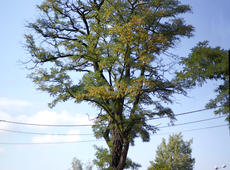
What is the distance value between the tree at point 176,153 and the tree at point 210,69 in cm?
2989

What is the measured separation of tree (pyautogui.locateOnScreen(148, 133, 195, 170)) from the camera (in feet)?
123

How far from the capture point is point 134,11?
1250 cm

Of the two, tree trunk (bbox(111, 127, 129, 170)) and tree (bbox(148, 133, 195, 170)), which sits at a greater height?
tree (bbox(148, 133, 195, 170))

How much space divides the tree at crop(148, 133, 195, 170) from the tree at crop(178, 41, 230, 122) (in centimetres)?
2989

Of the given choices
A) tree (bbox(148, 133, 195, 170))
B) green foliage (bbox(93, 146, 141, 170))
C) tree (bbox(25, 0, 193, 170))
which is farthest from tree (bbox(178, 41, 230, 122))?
tree (bbox(148, 133, 195, 170))

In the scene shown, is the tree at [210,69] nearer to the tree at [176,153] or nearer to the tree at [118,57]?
the tree at [118,57]

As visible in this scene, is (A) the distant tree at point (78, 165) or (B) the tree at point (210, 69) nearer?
(B) the tree at point (210, 69)

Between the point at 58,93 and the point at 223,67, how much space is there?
26.3ft

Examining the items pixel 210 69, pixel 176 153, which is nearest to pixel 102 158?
pixel 210 69

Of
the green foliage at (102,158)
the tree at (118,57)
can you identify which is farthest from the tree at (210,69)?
the green foliage at (102,158)

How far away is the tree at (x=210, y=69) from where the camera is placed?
8703 millimetres

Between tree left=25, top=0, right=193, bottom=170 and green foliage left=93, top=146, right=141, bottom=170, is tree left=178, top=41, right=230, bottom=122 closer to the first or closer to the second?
tree left=25, top=0, right=193, bottom=170

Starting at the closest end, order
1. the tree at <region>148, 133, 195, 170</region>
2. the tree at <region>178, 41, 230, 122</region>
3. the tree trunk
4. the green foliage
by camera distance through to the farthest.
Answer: the tree at <region>178, 41, 230, 122</region>, the tree trunk, the green foliage, the tree at <region>148, 133, 195, 170</region>

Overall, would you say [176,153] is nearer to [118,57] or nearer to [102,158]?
[102,158]
